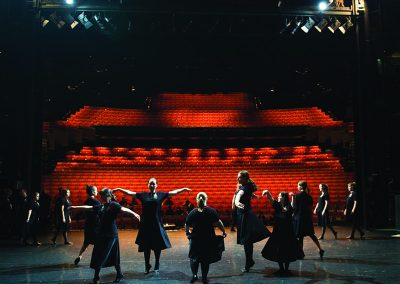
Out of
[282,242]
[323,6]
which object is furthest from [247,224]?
[323,6]

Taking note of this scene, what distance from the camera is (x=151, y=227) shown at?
6.43 meters

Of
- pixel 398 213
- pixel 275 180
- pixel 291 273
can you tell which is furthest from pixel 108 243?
pixel 275 180

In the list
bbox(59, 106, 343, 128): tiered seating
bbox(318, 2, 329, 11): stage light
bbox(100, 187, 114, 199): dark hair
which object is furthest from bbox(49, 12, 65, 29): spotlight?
bbox(100, 187, 114, 199): dark hair

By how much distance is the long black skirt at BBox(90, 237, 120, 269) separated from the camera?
18.5ft

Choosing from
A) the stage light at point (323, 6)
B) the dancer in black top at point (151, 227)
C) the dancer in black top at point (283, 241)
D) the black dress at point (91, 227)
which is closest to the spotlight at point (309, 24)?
the stage light at point (323, 6)

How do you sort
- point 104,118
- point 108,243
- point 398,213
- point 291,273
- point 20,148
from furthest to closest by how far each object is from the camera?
point 104,118
point 20,148
point 398,213
point 291,273
point 108,243

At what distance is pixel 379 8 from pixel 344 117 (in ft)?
25.6

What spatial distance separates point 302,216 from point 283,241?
178cm

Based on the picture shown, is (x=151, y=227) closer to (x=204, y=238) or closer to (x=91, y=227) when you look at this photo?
(x=204, y=238)

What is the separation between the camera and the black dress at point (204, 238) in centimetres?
565

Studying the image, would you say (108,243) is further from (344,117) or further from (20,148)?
(344,117)

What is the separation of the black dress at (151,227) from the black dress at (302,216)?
2.85 m

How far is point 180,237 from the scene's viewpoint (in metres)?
12.0

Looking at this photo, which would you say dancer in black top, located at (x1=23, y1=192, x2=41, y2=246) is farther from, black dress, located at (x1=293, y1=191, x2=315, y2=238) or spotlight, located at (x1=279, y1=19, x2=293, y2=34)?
spotlight, located at (x1=279, y1=19, x2=293, y2=34)
